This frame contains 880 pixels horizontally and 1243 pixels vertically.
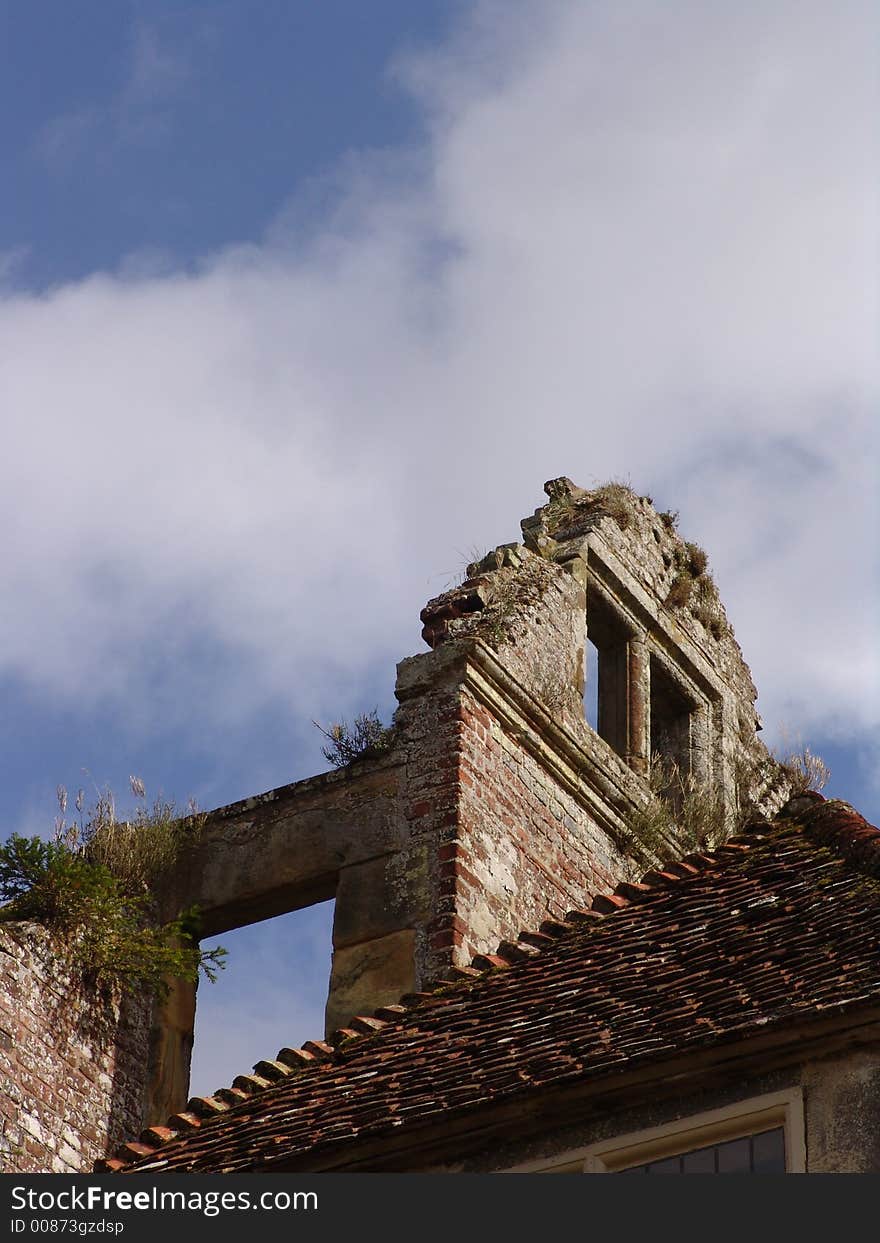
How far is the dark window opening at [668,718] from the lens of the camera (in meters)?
16.3

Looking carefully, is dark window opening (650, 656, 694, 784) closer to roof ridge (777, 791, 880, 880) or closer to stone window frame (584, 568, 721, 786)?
stone window frame (584, 568, 721, 786)

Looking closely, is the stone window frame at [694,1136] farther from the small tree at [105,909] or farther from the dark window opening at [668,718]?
the dark window opening at [668,718]

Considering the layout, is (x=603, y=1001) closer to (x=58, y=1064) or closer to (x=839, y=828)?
(x=839, y=828)

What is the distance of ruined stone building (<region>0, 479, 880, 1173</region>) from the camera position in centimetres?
786

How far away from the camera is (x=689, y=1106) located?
25.8ft

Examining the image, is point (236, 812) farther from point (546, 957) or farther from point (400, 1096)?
point (400, 1096)

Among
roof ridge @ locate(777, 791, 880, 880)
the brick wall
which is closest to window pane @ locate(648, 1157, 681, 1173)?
roof ridge @ locate(777, 791, 880, 880)

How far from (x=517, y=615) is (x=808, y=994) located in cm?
640

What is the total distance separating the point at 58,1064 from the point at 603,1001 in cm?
451

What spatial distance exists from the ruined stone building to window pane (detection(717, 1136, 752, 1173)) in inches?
0.4

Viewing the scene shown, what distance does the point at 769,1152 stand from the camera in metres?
7.62

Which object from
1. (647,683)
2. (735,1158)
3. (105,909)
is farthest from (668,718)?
(735,1158)

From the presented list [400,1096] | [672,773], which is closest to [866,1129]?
[400,1096]

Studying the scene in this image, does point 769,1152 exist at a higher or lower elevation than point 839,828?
lower
